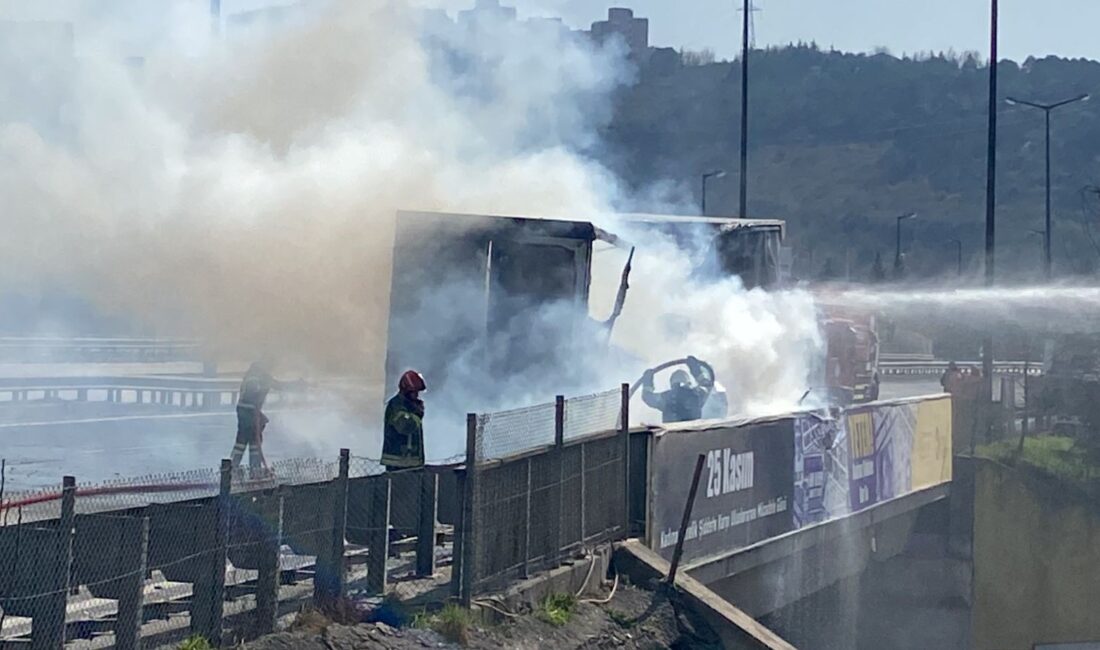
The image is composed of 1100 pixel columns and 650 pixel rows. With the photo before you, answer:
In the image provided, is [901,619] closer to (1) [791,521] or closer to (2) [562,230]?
(1) [791,521]

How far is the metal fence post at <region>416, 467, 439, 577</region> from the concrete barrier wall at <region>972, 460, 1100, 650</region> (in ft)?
46.3

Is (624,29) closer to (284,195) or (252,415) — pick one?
(284,195)

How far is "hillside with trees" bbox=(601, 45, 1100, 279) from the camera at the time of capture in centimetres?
10231

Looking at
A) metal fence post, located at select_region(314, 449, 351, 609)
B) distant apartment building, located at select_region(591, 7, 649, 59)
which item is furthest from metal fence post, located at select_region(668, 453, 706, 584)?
distant apartment building, located at select_region(591, 7, 649, 59)

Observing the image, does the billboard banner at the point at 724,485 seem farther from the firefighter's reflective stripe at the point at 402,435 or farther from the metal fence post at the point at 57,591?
the metal fence post at the point at 57,591

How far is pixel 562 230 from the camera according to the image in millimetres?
15781

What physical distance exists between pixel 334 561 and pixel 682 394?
777 cm

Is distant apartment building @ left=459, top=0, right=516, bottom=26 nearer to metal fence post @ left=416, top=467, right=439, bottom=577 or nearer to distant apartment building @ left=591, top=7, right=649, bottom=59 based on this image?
distant apartment building @ left=591, top=7, right=649, bottom=59

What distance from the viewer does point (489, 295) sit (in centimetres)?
1582

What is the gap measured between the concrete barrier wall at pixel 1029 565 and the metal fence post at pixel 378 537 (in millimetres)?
14859

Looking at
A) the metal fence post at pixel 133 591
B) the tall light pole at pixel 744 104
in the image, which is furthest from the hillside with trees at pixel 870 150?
the metal fence post at pixel 133 591

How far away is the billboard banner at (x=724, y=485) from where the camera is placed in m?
13.1

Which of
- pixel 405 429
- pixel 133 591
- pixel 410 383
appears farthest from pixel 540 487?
pixel 133 591

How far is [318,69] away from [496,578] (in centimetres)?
995
